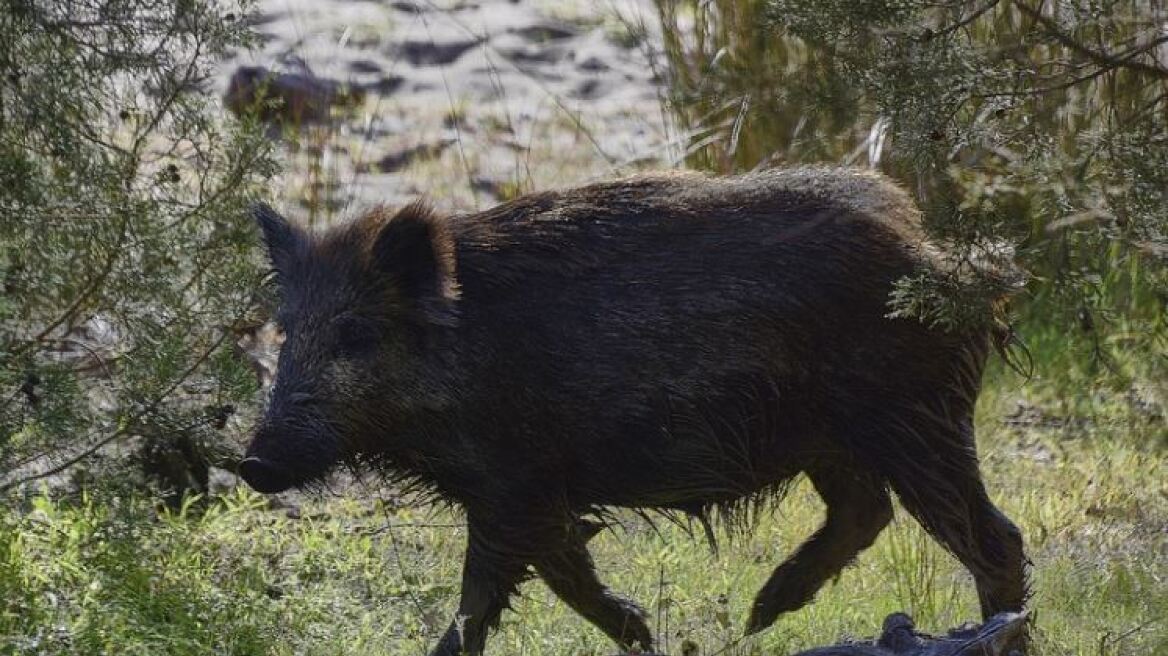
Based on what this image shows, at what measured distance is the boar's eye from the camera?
505 centimetres

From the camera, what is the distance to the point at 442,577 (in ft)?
20.2

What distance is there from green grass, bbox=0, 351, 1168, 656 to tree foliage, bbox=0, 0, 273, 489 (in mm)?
320

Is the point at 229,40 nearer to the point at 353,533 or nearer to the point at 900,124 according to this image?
the point at 353,533

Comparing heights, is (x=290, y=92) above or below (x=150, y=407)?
above

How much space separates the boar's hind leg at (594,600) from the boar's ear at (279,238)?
1.14 meters

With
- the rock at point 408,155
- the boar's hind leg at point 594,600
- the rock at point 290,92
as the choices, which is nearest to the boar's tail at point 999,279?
the boar's hind leg at point 594,600

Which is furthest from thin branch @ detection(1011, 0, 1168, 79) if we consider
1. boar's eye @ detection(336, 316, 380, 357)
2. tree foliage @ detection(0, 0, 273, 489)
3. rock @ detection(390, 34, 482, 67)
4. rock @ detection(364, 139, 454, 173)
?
rock @ detection(390, 34, 482, 67)

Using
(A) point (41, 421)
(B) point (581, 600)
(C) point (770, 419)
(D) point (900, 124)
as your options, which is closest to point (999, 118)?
(D) point (900, 124)

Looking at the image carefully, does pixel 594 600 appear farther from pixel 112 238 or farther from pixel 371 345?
pixel 112 238

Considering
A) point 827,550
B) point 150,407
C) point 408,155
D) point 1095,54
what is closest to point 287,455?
point 150,407

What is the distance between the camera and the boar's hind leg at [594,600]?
527 cm

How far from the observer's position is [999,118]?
447 centimetres

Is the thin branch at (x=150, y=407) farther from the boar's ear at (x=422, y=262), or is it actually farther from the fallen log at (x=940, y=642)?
the fallen log at (x=940, y=642)

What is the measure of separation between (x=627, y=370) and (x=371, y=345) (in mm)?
701
